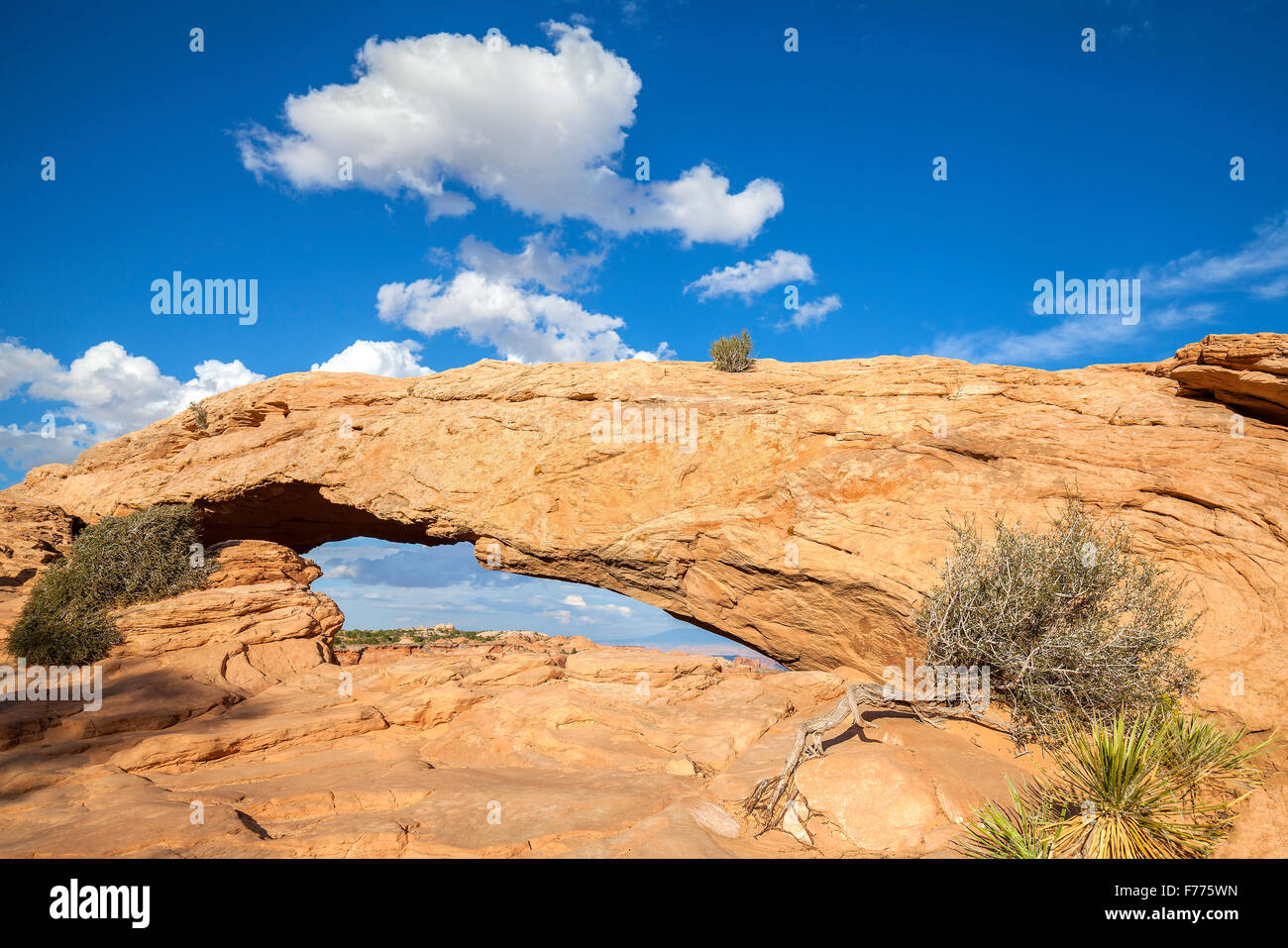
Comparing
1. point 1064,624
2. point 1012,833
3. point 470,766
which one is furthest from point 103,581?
point 1064,624

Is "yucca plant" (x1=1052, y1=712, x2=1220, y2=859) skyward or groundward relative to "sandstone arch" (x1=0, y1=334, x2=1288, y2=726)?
groundward

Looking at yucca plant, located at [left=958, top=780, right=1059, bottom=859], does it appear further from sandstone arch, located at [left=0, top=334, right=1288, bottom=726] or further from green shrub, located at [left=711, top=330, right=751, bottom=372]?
green shrub, located at [left=711, top=330, right=751, bottom=372]

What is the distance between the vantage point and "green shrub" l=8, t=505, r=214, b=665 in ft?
47.3

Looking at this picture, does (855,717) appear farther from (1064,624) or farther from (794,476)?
(794,476)

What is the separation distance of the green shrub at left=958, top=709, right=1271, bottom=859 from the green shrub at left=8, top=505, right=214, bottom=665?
1763 cm

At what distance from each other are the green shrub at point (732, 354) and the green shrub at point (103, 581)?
1503 centimetres

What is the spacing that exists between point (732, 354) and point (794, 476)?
15.5 feet

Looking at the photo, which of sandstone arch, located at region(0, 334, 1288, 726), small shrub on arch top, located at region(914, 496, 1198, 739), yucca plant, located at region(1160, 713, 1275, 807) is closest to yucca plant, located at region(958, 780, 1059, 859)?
yucca plant, located at region(1160, 713, 1275, 807)

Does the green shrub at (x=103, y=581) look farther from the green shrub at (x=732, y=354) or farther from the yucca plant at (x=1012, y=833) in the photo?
the yucca plant at (x=1012, y=833)

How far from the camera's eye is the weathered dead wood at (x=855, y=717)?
8492 millimetres

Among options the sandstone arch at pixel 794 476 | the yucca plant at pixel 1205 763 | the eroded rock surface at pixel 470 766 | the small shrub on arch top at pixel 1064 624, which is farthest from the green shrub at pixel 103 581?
the yucca plant at pixel 1205 763

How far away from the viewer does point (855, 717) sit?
9.59 m
